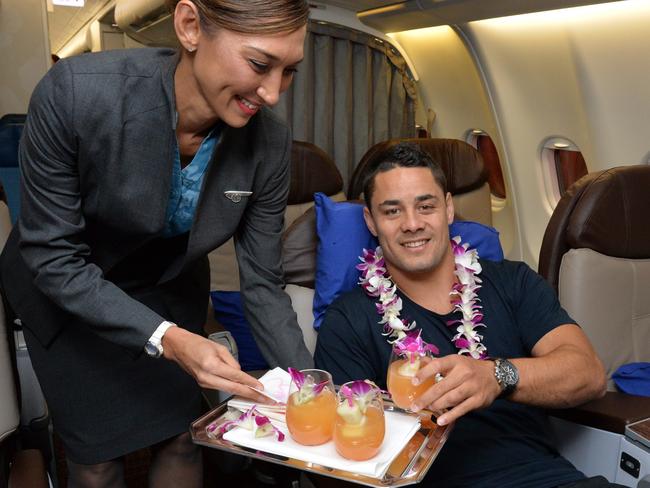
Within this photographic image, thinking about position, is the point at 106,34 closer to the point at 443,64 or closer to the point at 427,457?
the point at 443,64

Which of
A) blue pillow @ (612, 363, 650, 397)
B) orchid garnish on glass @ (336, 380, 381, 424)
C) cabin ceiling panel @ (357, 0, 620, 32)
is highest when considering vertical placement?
cabin ceiling panel @ (357, 0, 620, 32)

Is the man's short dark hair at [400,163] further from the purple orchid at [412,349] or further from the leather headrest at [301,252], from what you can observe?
the purple orchid at [412,349]

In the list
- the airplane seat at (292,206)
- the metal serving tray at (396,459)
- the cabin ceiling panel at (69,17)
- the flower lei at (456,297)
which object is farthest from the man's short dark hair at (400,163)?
the cabin ceiling panel at (69,17)

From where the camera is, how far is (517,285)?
2205mm

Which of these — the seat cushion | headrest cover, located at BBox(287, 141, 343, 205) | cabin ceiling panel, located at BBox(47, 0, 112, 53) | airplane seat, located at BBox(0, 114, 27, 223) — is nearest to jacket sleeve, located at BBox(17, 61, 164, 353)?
the seat cushion

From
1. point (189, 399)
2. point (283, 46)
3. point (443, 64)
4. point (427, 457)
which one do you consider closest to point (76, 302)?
point (189, 399)

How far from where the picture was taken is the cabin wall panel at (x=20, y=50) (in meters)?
4.58

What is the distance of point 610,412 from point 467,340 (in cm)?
46

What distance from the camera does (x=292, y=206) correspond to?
332 cm

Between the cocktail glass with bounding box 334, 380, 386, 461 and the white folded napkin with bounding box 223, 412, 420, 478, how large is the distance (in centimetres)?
2

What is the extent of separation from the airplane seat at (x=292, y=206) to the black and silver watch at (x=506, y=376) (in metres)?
1.23

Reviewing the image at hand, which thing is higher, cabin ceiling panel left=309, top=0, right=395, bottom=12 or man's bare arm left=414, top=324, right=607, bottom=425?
cabin ceiling panel left=309, top=0, right=395, bottom=12

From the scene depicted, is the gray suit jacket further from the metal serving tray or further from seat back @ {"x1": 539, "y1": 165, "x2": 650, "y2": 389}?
seat back @ {"x1": 539, "y1": 165, "x2": 650, "y2": 389}

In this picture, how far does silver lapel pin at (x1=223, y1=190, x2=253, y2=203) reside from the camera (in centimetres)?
167
